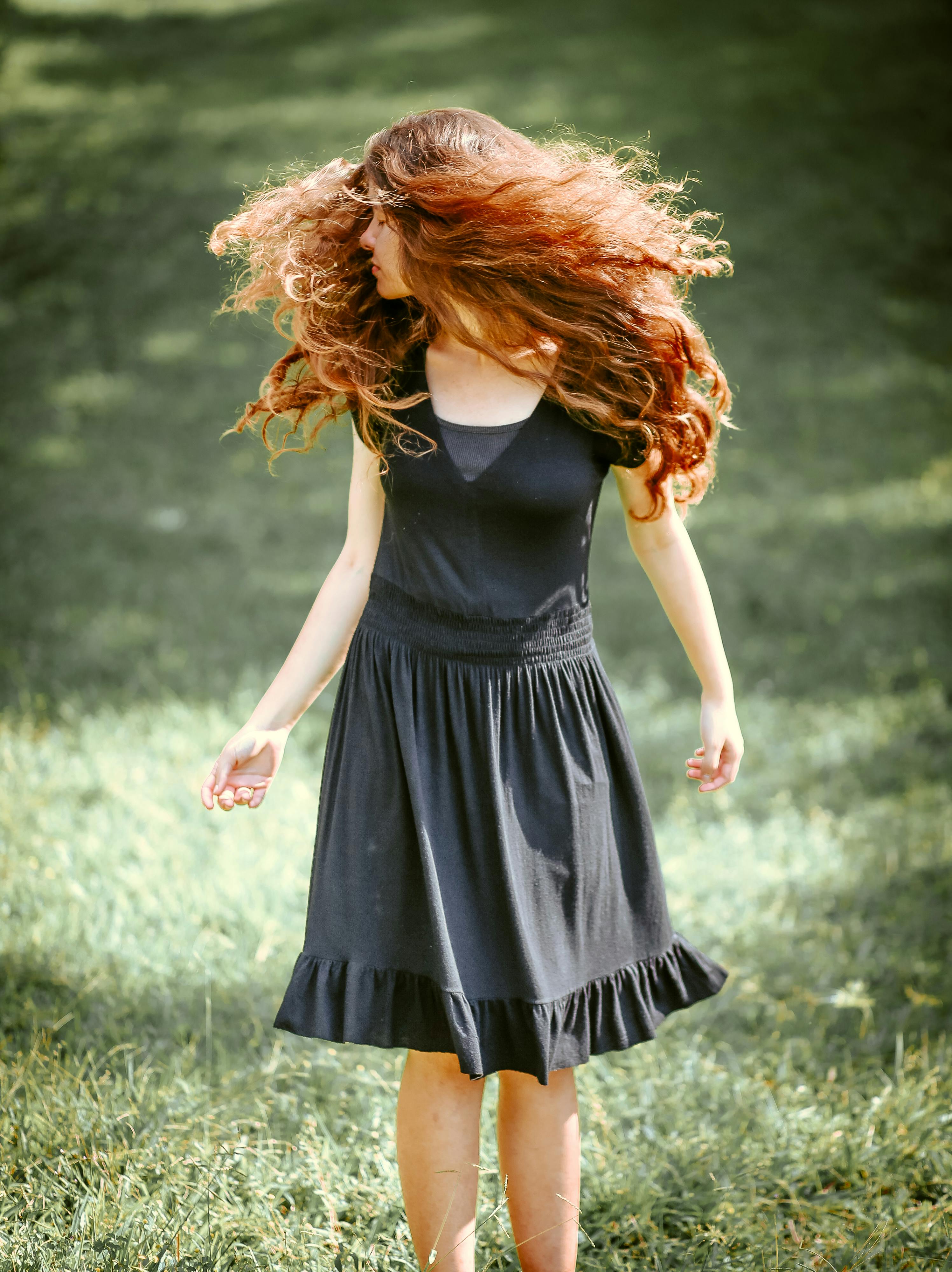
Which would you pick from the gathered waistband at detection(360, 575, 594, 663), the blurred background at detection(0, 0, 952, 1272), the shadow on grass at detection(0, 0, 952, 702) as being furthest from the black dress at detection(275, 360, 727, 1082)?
the shadow on grass at detection(0, 0, 952, 702)

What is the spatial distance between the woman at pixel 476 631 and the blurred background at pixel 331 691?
0.36 meters

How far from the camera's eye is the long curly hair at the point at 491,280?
1.71 meters

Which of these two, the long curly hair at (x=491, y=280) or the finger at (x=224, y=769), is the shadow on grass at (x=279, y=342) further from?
the long curly hair at (x=491, y=280)

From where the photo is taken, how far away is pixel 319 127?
29.5ft

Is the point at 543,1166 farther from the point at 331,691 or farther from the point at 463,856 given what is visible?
the point at 331,691

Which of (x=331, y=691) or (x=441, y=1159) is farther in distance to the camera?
(x=331, y=691)

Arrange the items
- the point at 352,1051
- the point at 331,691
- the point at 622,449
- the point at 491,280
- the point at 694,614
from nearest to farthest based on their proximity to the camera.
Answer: the point at 491,280, the point at 622,449, the point at 694,614, the point at 352,1051, the point at 331,691

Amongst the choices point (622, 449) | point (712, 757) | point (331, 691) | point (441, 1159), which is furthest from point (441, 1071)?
point (331, 691)

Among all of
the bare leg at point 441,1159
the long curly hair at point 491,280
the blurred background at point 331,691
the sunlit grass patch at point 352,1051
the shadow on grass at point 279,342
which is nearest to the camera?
the long curly hair at point 491,280

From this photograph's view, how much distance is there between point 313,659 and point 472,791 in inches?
13.7

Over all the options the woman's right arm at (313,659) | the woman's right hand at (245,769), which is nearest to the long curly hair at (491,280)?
the woman's right arm at (313,659)

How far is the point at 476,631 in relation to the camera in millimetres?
1793

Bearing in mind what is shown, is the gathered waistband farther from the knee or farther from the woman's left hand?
the knee

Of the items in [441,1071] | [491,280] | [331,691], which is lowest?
[441,1071]
